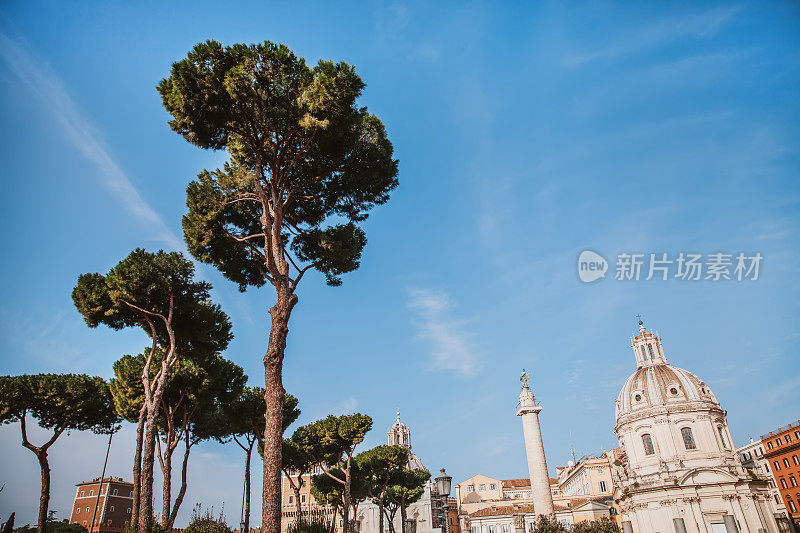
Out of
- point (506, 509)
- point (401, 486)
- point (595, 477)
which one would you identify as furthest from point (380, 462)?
point (595, 477)

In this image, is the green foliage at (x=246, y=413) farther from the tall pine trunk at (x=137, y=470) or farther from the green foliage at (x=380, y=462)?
the green foliage at (x=380, y=462)

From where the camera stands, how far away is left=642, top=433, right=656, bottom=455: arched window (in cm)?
5160

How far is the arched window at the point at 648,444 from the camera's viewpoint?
51603 millimetres

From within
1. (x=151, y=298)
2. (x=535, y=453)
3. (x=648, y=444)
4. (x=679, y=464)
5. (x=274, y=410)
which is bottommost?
(x=679, y=464)

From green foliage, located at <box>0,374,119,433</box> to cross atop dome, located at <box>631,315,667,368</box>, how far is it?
199 feet

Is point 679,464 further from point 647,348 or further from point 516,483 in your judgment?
point 516,483

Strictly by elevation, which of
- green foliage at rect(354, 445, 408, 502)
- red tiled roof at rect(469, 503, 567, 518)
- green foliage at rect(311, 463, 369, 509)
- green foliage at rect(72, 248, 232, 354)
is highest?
green foliage at rect(72, 248, 232, 354)

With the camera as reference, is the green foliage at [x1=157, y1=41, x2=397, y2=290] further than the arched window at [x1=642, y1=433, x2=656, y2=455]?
No

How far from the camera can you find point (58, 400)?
25484 millimetres

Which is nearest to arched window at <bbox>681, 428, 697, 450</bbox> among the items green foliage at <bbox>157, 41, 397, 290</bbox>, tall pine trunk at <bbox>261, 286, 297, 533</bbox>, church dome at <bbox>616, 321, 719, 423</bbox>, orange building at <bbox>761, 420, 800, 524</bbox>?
church dome at <bbox>616, 321, 719, 423</bbox>

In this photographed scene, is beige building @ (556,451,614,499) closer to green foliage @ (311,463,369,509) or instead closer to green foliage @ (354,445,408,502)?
green foliage @ (354,445,408,502)

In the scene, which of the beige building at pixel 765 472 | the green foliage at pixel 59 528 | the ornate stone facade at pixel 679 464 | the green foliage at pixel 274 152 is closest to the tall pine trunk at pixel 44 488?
the green foliage at pixel 59 528

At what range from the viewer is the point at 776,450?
57438mm

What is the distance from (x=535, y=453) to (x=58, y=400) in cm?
3605
